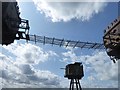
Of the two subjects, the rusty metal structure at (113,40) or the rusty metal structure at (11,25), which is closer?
the rusty metal structure at (11,25)

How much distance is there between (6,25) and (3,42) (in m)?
2.56

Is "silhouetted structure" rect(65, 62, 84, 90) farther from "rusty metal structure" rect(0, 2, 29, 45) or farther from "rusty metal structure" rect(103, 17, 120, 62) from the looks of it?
"rusty metal structure" rect(0, 2, 29, 45)

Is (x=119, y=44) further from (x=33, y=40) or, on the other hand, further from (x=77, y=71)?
(x=33, y=40)

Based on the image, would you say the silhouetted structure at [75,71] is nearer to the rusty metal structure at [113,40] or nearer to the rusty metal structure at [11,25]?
the rusty metal structure at [113,40]

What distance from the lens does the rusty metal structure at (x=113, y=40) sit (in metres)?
28.3

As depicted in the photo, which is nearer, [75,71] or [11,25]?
[11,25]

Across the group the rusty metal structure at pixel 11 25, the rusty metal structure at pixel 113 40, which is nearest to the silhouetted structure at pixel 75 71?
the rusty metal structure at pixel 113 40

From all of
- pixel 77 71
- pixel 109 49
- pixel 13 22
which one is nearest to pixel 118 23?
pixel 109 49

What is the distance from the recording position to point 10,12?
2383 centimetres

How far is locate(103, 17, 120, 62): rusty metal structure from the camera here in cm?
2831

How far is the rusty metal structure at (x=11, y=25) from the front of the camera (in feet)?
73.6

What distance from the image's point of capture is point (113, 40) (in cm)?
2906

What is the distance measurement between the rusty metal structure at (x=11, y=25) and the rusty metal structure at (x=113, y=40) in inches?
381

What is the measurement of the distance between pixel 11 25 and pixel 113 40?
1238cm
